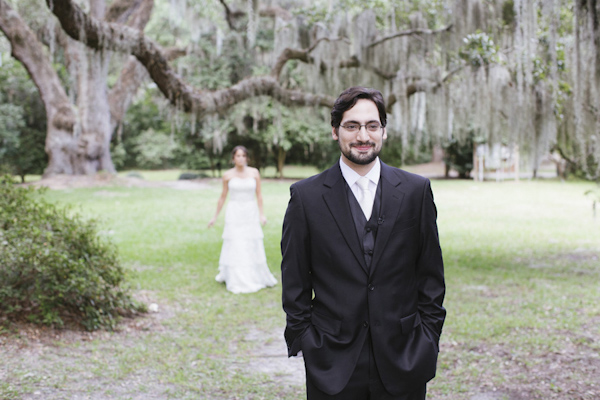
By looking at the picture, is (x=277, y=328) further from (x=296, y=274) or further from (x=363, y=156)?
(x=363, y=156)

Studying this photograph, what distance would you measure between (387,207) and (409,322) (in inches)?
15.9

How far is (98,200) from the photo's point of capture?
16.2 m

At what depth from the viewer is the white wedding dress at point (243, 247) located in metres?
6.77

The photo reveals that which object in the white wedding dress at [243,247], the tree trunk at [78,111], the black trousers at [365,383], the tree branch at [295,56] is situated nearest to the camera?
the black trousers at [365,383]

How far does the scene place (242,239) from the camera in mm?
6980

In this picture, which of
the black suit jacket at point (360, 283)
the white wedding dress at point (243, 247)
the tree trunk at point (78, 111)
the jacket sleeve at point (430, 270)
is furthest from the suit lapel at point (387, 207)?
the tree trunk at point (78, 111)

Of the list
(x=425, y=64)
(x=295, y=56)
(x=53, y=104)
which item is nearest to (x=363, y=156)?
(x=295, y=56)

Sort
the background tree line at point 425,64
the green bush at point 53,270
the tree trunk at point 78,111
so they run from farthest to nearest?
the tree trunk at point 78,111
the background tree line at point 425,64
the green bush at point 53,270

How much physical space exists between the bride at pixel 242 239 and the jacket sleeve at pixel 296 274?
481 cm

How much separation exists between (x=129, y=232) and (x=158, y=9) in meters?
14.9

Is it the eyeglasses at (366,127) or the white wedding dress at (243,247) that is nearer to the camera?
the eyeglasses at (366,127)

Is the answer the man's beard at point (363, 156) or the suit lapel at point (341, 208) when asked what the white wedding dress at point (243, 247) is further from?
the man's beard at point (363, 156)

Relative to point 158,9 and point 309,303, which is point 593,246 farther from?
point 158,9

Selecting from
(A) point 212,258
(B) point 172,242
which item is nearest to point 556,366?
(A) point 212,258
